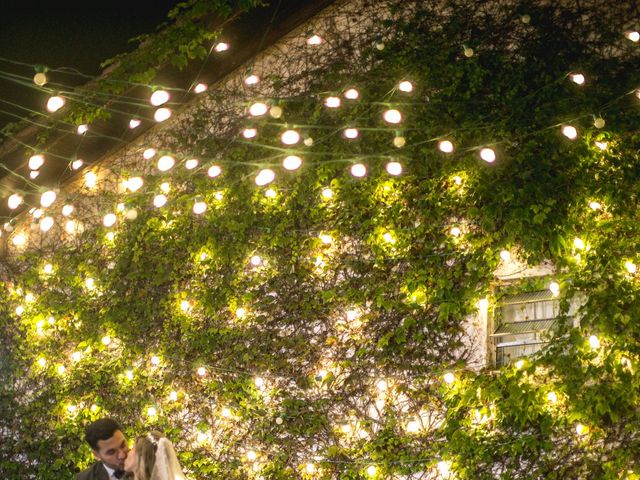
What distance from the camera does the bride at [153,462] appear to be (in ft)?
14.3

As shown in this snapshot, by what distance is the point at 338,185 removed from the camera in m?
6.00

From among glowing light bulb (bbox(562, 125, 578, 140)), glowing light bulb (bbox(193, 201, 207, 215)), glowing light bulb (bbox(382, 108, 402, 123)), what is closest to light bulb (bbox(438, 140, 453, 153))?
glowing light bulb (bbox(382, 108, 402, 123))

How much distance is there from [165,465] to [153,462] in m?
0.07

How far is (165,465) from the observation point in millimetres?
4375

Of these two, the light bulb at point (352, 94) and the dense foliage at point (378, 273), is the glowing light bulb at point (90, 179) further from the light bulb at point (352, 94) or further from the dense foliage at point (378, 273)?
the light bulb at point (352, 94)

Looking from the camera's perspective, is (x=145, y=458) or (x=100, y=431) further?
(x=100, y=431)

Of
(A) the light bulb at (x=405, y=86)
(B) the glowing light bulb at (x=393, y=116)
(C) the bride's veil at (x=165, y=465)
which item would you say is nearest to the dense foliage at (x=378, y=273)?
(A) the light bulb at (x=405, y=86)

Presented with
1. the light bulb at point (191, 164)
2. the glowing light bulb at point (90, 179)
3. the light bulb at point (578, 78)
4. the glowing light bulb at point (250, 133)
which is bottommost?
the light bulb at point (578, 78)

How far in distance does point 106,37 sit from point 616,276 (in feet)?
15.8

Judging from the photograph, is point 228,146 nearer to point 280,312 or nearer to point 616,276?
point 280,312

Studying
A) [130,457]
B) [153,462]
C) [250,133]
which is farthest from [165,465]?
[250,133]

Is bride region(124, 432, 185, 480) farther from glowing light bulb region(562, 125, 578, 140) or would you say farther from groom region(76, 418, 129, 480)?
glowing light bulb region(562, 125, 578, 140)

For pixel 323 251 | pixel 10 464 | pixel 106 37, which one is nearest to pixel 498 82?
pixel 323 251

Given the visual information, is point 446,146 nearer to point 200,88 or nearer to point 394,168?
point 394,168
